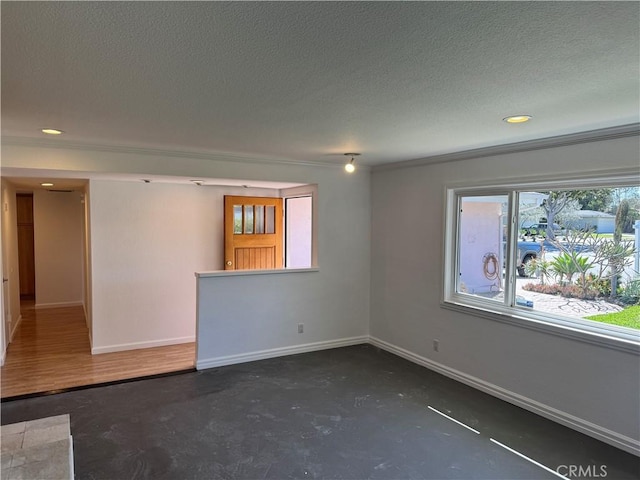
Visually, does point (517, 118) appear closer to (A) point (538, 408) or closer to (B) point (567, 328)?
(B) point (567, 328)

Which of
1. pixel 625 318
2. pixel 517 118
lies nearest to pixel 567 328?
pixel 625 318

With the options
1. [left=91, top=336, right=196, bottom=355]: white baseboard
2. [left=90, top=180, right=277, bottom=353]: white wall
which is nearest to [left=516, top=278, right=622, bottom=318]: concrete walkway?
[left=90, top=180, right=277, bottom=353]: white wall

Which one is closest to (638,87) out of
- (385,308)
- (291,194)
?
(385,308)

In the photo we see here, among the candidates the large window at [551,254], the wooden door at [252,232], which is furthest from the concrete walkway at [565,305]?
the wooden door at [252,232]

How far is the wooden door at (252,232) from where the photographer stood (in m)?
5.67

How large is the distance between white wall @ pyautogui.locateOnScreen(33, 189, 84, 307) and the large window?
7.02 m

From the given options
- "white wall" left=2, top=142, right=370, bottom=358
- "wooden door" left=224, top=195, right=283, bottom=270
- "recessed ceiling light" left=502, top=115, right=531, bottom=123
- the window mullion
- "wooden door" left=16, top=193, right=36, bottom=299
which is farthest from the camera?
"wooden door" left=16, top=193, right=36, bottom=299

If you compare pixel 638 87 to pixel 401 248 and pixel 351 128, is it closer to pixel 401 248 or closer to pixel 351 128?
pixel 351 128

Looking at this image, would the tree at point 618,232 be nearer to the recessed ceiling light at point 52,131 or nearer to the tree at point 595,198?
the tree at point 595,198

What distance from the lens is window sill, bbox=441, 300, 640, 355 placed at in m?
2.90

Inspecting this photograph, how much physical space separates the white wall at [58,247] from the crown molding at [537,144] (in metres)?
6.62

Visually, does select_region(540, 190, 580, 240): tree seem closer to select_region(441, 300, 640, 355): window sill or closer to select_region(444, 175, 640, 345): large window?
select_region(444, 175, 640, 345): large window

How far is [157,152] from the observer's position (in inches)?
158

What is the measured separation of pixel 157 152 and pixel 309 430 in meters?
2.96
